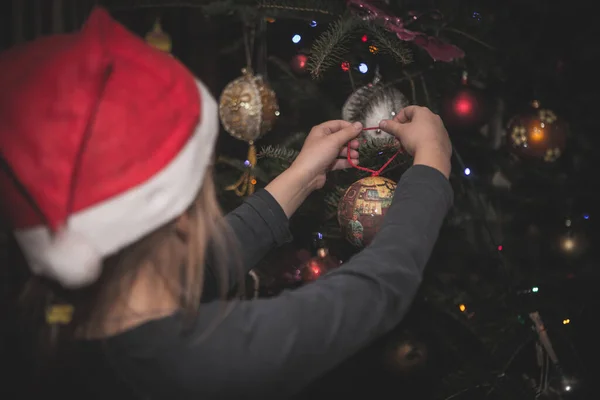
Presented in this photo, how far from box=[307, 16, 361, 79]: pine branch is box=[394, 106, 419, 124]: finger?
0.62 feet

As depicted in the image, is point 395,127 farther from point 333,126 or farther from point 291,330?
point 291,330

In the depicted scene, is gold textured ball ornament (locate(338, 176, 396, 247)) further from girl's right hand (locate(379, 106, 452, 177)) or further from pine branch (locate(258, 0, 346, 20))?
pine branch (locate(258, 0, 346, 20))

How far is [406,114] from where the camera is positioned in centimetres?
84

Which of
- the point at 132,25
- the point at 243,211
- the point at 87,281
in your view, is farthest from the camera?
the point at 132,25

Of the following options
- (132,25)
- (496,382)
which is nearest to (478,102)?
(496,382)

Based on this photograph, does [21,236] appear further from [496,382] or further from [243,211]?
[496,382]

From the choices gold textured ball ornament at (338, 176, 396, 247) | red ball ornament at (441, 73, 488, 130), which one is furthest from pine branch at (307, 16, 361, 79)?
red ball ornament at (441, 73, 488, 130)

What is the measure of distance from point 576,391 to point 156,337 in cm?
100

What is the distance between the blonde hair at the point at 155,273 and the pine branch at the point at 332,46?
36 cm

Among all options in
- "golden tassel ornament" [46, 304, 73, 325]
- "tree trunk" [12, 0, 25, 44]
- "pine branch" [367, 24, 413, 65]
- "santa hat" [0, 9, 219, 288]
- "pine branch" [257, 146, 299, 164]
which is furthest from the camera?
"tree trunk" [12, 0, 25, 44]

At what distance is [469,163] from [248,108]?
57cm

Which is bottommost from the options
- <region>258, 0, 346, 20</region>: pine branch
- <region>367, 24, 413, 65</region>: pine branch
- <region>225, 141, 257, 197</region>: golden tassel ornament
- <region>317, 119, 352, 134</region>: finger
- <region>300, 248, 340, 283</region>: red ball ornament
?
<region>300, 248, 340, 283</region>: red ball ornament

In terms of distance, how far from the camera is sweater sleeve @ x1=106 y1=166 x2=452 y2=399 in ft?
2.02

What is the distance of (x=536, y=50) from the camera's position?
1.27m
